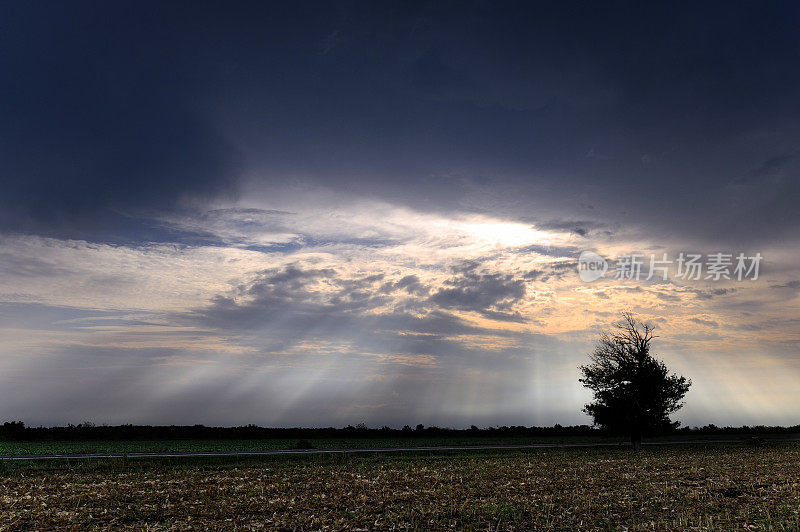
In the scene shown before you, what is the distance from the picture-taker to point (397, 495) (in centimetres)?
2659

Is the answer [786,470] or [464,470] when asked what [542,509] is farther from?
[786,470]

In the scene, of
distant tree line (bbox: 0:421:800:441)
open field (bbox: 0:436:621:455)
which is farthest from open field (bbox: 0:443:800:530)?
distant tree line (bbox: 0:421:800:441)

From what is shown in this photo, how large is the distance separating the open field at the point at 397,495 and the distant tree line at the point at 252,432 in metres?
45.4

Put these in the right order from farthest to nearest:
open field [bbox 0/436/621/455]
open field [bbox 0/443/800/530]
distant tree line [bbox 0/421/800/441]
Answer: distant tree line [bbox 0/421/800/441] → open field [bbox 0/436/621/455] → open field [bbox 0/443/800/530]

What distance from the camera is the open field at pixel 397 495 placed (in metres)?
21.5

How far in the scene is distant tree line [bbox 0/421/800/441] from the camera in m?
85.7

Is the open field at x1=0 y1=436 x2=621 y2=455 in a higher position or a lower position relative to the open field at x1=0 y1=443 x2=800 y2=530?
lower

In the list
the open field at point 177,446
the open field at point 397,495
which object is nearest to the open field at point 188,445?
the open field at point 177,446

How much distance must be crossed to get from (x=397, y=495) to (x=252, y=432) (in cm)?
7729

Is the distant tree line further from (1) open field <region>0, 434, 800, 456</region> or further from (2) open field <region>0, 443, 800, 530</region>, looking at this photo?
(2) open field <region>0, 443, 800, 530</region>

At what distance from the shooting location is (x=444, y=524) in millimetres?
21047

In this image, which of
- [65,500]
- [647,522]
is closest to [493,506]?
[647,522]

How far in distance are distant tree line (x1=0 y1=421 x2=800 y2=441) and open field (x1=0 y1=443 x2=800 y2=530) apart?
Answer: 45.4m

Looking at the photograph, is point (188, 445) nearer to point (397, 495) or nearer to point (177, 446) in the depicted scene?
point (177, 446)
